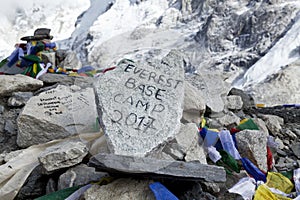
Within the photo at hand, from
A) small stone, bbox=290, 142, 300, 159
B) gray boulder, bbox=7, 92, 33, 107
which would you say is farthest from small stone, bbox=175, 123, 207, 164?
gray boulder, bbox=7, 92, 33, 107

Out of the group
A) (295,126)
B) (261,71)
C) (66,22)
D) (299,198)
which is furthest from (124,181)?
(66,22)

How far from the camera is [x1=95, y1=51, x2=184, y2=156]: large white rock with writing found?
1654 millimetres

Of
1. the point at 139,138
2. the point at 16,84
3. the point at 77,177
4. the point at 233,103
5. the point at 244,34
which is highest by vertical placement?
the point at 139,138

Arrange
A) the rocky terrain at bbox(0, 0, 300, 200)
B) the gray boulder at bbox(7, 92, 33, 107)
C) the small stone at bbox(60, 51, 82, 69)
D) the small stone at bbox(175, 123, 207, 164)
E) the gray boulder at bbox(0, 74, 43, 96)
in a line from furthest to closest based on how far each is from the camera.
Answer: the small stone at bbox(60, 51, 82, 69), the gray boulder at bbox(0, 74, 43, 96), the gray boulder at bbox(7, 92, 33, 107), the small stone at bbox(175, 123, 207, 164), the rocky terrain at bbox(0, 0, 300, 200)

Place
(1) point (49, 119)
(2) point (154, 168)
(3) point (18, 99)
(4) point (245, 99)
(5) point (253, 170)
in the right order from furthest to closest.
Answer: (4) point (245, 99) → (3) point (18, 99) → (1) point (49, 119) → (5) point (253, 170) → (2) point (154, 168)

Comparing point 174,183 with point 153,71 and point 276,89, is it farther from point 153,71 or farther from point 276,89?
point 276,89

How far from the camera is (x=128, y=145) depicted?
5.36ft

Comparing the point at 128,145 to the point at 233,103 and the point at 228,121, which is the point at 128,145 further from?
the point at 233,103

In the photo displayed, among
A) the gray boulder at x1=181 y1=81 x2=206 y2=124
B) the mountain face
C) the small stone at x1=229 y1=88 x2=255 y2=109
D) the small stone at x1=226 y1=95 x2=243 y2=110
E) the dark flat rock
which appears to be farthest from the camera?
the mountain face

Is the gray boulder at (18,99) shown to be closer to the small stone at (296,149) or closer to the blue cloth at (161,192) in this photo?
the blue cloth at (161,192)

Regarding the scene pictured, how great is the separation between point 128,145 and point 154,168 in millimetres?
232

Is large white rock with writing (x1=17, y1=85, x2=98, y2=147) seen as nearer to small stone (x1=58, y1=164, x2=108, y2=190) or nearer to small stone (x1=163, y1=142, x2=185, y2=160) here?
small stone (x1=58, y1=164, x2=108, y2=190)

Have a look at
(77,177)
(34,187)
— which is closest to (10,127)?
(34,187)

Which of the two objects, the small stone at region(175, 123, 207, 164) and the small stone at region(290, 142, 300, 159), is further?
the small stone at region(290, 142, 300, 159)
